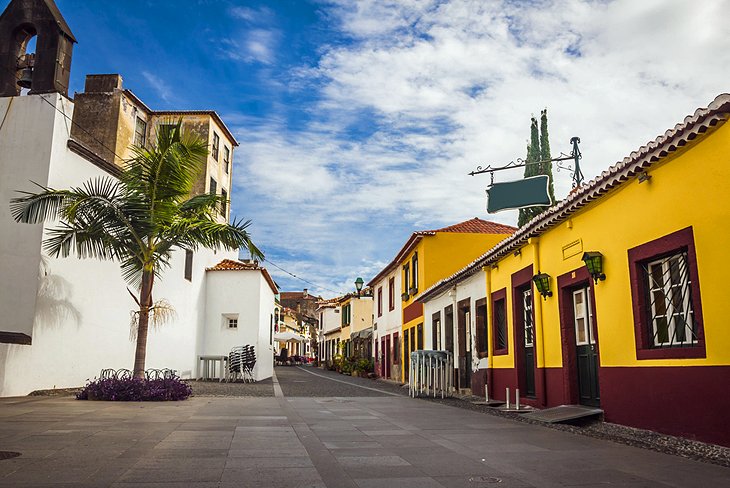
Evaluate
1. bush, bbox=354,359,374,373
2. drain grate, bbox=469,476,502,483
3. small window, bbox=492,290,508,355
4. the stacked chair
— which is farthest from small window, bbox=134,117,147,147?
drain grate, bbox=469,476,502,483

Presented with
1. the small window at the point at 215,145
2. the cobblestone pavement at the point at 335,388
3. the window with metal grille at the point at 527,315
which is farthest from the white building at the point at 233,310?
the window with metal grille at the point at 527,315

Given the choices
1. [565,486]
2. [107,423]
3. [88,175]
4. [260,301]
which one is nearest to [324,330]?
[260,301]

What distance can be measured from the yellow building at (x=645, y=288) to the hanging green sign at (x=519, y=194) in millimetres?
1141

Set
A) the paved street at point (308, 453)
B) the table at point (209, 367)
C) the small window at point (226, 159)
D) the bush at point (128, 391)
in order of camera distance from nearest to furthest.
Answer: the paved street at point (308, 453)
the bush at point (128, 391)
the table at point (209, 367)
the small window at point (226, 159)

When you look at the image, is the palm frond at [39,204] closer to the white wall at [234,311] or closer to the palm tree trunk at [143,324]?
the palm tree trunk at [143,324]

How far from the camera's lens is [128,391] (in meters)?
12.2

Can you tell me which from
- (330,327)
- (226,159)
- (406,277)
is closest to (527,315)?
(406,277)

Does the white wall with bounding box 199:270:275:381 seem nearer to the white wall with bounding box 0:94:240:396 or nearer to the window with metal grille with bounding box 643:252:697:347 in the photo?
the white wall with bounding box 0:94:240:396

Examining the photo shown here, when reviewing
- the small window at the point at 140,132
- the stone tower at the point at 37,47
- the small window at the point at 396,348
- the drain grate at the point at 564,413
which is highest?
the small window at the point at 140,132

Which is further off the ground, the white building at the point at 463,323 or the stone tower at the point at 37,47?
the stone tower at the point at 37,47

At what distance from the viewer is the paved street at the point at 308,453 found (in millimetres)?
4949

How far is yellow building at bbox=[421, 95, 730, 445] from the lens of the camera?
21.4ft

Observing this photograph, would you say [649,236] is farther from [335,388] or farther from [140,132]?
[140,132]

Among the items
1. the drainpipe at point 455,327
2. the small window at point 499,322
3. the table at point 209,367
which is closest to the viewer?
the small window at point 499,322
